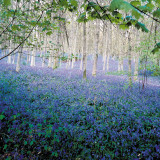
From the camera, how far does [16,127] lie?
3.10 meters

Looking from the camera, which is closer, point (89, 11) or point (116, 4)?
point (116, 4)

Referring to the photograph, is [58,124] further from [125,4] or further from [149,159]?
[125,4]

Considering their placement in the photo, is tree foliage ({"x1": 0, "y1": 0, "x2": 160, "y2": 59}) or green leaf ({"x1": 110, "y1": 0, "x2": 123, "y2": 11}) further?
tree foliage ({"x1": 0, "y1": 0, "x2": 160, "y2": 59})

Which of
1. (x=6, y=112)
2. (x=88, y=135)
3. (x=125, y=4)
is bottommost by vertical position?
(x=88, y=135)

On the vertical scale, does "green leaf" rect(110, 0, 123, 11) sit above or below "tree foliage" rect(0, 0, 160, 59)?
below

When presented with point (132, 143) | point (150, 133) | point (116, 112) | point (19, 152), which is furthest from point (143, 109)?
point (19, 152)

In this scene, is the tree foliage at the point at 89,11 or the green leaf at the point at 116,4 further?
the tree foliage at the point at 89,11

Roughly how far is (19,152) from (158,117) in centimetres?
450

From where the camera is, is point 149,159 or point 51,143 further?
point 51,143

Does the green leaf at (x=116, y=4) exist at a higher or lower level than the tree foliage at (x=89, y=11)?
lower

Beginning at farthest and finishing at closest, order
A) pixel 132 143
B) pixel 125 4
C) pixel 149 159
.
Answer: pixel 132 143 → pixel 149 159 → pixel 125 4

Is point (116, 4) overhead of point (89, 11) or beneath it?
beneath

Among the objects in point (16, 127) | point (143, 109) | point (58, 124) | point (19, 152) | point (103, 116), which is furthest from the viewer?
point (143, 109)

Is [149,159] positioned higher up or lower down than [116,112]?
lower down
